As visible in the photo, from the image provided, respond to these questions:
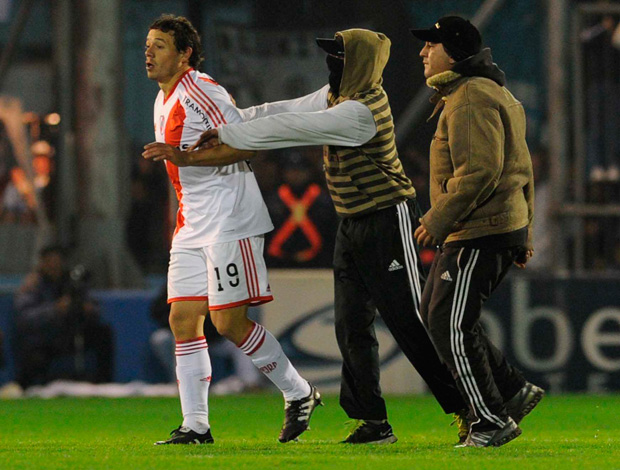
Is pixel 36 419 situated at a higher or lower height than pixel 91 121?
lower

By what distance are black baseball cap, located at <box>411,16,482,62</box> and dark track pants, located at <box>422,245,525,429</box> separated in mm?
868

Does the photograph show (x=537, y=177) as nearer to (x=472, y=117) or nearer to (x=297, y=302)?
(x=297, y=302)

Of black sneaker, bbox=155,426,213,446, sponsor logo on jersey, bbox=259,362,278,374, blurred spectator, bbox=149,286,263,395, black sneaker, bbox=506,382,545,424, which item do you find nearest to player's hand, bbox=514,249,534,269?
black sneaker, bbox=506,382,545,424

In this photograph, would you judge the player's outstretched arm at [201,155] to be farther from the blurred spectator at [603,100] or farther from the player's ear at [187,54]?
the blurred spectator at [603,100]

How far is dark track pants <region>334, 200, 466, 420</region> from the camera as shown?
6637 millimetres

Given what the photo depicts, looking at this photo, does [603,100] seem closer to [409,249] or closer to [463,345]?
[409,249]

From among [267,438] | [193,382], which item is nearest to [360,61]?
[193,382]

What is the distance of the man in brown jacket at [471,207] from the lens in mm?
6176

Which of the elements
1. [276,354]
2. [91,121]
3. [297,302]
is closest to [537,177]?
[297,302]

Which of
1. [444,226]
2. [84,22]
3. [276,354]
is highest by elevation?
[84,22]

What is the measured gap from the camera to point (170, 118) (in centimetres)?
684

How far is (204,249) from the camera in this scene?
6.82 metres

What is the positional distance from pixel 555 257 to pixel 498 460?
21.5ft

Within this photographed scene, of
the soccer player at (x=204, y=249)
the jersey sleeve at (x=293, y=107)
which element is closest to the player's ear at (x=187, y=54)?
the soccer player at (x=204, y=249)
